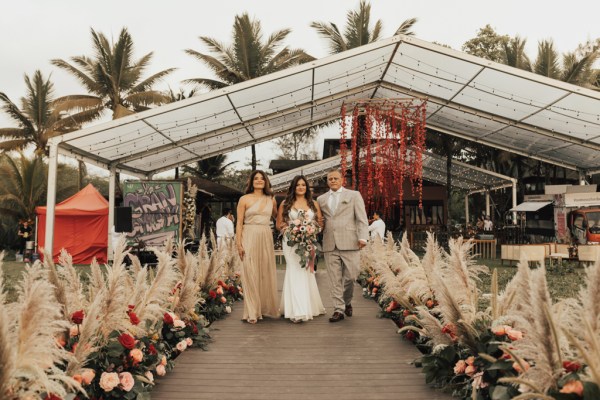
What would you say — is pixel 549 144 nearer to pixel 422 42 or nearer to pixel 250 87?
pixel 422 42

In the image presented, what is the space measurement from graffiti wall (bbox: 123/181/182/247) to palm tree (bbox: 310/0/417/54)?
33.7ft

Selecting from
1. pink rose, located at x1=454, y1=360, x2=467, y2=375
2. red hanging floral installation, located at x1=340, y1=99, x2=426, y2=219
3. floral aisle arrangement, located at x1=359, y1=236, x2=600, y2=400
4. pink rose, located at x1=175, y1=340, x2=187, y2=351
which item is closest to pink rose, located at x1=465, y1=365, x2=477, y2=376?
floral aisle arrangement, located at x1=359, y1=236, x2=600, y2=400

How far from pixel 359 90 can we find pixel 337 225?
11.2m

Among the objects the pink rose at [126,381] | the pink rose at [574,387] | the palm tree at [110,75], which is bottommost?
the pink rose at [126,381]

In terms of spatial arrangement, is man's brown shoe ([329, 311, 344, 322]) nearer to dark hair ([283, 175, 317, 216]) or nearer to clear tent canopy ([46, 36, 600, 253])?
dark hair ([283, 175, 317, 216])

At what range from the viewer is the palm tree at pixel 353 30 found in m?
22.3

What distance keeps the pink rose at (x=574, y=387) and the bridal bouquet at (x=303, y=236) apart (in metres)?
4.57

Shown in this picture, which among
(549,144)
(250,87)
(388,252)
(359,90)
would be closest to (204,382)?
(388,252)

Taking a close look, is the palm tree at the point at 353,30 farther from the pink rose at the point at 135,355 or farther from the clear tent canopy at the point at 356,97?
the pink rose at the point at 135,355

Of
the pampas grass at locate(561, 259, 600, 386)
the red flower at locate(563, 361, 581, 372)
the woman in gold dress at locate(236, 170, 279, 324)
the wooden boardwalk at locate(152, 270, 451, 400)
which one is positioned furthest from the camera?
the woman in gold dress at locate(236, 170, 279, 324)

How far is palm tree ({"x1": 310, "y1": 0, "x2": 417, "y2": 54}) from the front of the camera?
73.0ft

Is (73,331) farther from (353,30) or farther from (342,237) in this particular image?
(353,30)

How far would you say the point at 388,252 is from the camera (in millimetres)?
8555

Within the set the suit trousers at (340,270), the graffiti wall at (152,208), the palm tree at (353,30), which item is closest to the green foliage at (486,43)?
the palm tree at (353,30)
